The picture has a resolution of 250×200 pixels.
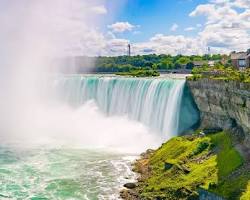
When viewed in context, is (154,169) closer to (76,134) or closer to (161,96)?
(161,96)

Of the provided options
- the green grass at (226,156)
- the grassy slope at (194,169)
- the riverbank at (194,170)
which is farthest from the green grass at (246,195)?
the green grass at (226,156)

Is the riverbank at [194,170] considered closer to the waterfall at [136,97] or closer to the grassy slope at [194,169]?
the grassy slope at [194,169]

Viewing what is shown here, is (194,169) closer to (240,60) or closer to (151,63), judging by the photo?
(240,60)

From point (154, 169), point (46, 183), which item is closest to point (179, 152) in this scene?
point (154, 169)

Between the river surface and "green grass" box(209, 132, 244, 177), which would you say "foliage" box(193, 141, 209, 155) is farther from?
the river surface

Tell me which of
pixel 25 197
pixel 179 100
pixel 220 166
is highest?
pixel 179 100

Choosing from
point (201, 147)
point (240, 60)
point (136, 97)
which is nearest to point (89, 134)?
point (136, 97)

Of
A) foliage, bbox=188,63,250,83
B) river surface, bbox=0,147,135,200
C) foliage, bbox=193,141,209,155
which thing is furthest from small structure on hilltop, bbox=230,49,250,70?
foliage, bbox=193,141,209,155
